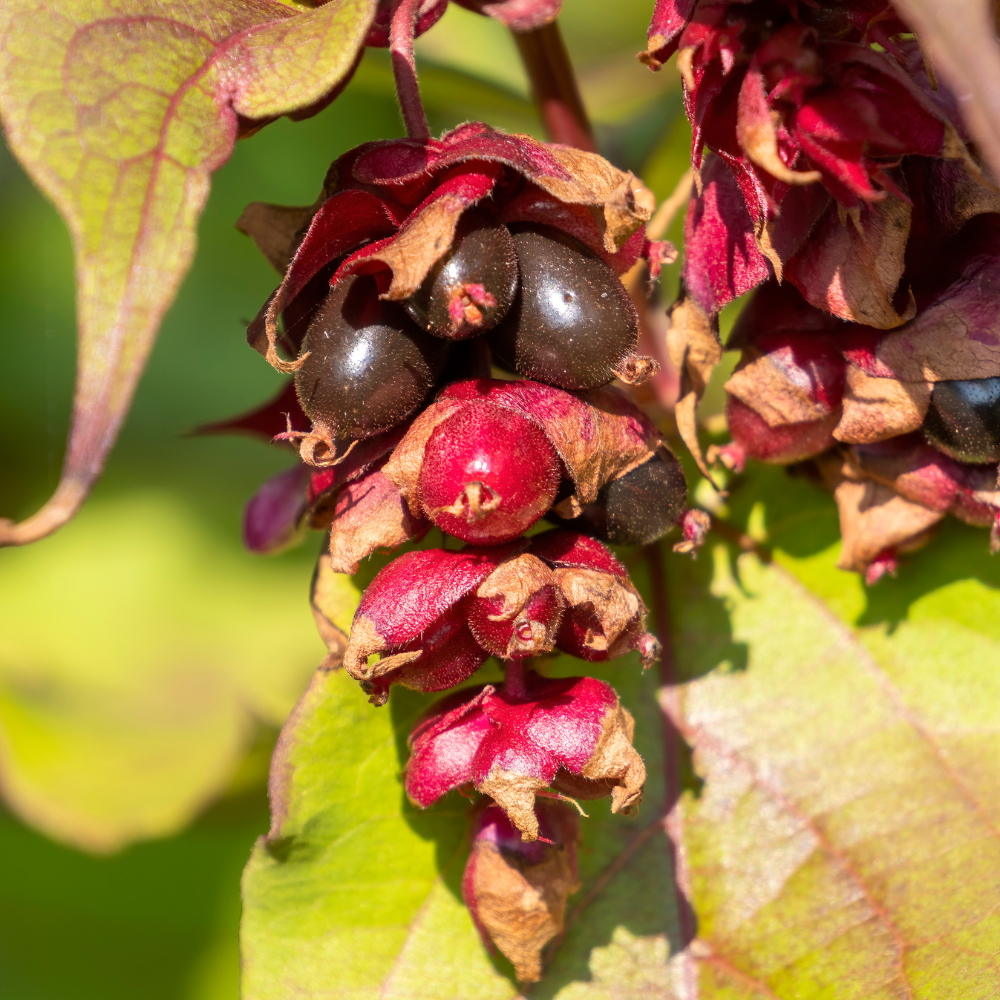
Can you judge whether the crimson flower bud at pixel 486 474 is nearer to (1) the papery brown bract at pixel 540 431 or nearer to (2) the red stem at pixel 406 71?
(1) the papery brown bract at pixel 540 431

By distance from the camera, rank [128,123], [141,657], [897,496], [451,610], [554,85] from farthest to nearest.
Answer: [141,657], [554,85], [897,496], [451,610], [128,123]

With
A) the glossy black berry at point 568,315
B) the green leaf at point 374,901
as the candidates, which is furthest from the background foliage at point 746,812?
the glossy black berry at point 568,315

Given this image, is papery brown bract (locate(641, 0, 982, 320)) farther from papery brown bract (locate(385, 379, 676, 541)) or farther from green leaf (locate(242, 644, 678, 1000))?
green leaf (locate(242, 644, 678, 1000))

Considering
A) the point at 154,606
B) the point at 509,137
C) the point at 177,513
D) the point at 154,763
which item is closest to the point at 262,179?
the point at 177,513

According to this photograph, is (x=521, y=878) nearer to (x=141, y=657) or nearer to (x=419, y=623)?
(x=419, y=623)

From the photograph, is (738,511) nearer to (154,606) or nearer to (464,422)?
(464,422)

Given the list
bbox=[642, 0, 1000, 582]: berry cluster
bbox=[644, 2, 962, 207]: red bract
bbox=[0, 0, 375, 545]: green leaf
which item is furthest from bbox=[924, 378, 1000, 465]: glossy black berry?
bbox=[0, 0, 375, 545]: green leaf

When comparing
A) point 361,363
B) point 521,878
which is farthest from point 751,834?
point 361,363
